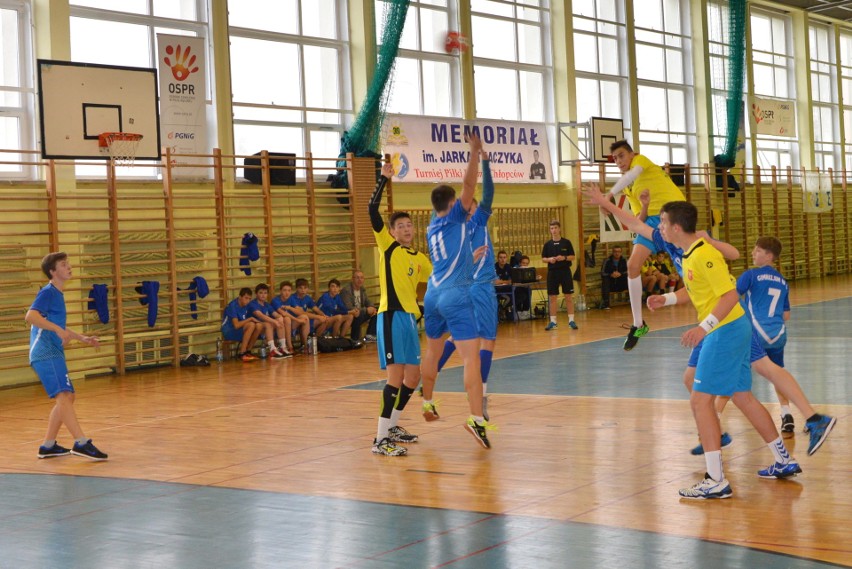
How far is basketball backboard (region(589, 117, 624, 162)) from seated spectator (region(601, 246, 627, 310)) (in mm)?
1958

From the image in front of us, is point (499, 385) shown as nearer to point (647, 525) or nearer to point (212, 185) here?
point (647, 525)

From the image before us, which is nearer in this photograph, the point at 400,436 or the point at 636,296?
the point at 400,436

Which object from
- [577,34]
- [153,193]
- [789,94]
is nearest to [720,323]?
[153,193]

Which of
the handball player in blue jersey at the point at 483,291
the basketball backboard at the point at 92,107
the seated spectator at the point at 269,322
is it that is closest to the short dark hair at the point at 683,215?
the handball player in blue jersey at the point at 483,291

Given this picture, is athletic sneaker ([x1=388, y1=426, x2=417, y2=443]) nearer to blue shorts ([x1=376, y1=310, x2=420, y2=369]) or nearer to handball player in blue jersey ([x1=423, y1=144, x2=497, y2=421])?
handball player in blue jersey ([x1=423, y1=144, x2=497, y2=421])

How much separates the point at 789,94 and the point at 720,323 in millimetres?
26313

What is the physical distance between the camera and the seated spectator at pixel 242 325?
14422 mm

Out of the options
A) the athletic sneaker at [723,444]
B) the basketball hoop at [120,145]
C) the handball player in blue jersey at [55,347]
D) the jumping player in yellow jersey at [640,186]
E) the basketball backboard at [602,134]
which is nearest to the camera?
the athletic sneaker at [723,444]

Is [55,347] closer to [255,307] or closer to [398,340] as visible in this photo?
[398,340]

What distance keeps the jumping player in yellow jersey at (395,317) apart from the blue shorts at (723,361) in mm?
2270

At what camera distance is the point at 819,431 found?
6262 millimetres

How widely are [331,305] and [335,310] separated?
0.12 m

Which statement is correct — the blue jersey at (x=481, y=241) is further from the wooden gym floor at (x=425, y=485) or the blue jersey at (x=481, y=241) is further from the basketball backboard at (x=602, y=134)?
the basketball backboard at (x=602, y=134)

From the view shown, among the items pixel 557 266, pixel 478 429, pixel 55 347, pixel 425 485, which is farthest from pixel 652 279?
pixel 425 485
